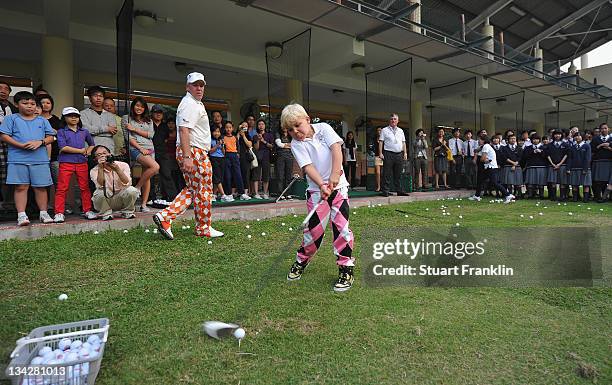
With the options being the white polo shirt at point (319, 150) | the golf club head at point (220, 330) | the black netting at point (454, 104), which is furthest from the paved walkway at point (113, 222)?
the black netting at point (454, 104)

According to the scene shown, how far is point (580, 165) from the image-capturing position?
959cm

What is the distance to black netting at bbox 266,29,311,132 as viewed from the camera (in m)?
8.96

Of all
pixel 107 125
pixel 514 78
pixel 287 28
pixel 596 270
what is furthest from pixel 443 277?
pixel 514 78

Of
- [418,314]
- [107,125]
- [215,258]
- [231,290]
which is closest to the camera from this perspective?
[418,314]

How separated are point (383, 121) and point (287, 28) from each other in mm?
9281

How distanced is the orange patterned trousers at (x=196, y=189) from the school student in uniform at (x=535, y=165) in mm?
9173

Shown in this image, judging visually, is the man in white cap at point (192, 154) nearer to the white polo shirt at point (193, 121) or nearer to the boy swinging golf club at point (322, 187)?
the white polo shirt at point (193, 121)

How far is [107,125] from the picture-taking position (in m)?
5.63

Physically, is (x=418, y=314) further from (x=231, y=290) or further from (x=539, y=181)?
(x=539, y=181)

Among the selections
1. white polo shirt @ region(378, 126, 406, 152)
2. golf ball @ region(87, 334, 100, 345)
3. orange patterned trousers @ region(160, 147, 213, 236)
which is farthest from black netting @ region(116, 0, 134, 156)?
white polo shirt @ region(378, 126, 406, 152)

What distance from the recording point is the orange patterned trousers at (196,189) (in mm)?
4348

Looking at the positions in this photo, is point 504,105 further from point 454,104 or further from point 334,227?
point 334,227

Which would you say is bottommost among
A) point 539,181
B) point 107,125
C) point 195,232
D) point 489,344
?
point 489,344

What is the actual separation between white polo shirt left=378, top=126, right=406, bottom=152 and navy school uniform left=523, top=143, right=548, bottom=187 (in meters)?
4.07
